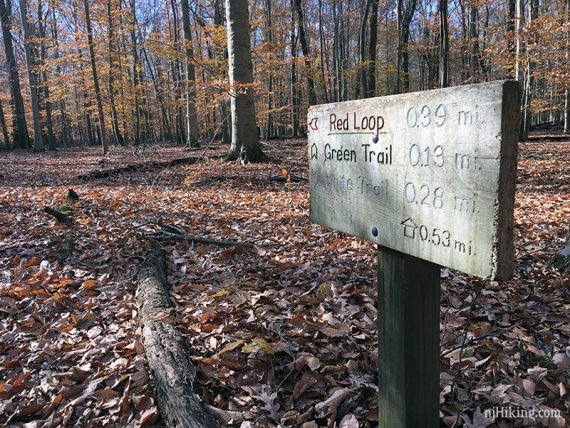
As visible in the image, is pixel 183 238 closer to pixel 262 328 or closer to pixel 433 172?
pixel 262 328

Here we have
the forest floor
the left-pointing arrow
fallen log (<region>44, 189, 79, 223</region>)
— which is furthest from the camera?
fallen log (<region>44, 189, 79, 223</region>)

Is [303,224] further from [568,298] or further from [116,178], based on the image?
[116,178]

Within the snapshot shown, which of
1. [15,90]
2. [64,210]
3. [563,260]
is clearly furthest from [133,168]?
[15,90]

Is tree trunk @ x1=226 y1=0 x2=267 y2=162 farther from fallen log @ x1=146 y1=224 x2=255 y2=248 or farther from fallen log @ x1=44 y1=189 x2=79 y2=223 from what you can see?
fallen log @ x1=146 y1=224 x2=255 y2=248

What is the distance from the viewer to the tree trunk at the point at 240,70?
10391 mm

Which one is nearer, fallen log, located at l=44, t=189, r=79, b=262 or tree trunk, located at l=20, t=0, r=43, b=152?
fallen log, located at l=44, t=189, r=79, b=262

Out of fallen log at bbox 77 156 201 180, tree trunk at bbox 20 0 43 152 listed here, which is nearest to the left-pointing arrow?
fallen log at bbox 77 156 201 180

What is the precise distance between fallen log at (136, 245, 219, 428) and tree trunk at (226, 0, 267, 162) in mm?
7503

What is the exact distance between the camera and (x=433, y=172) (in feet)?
4.57

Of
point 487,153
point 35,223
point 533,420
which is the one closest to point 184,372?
point 533,420

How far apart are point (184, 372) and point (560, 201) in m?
6.43

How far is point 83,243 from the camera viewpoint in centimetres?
532

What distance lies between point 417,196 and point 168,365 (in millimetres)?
1982

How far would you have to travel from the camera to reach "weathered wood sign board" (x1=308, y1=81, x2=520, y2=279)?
3.93 feet
